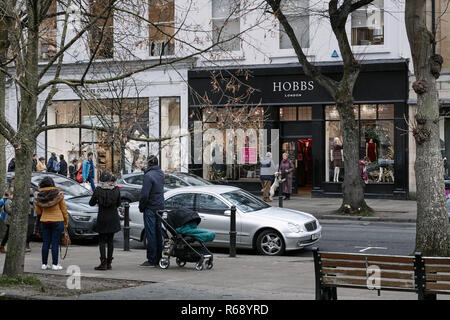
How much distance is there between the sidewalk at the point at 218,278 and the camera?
9766 millimetres

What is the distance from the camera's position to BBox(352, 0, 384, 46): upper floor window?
1078 inches

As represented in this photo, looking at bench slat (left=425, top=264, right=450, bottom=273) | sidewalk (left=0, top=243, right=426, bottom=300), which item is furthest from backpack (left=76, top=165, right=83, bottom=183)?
bench slat (left=425, top=264, right=450, bottom=273)

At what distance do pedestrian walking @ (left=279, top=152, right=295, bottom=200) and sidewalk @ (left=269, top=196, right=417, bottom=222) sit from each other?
422 mm

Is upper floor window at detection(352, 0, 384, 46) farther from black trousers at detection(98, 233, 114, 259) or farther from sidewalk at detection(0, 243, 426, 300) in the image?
black trousers at detection(98, 233, 114, 259)

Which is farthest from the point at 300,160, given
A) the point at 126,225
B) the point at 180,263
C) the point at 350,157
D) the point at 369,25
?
the point at 180,263

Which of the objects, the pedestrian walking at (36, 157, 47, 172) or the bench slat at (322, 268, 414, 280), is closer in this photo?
the bench slat at (322, 268, 414, 280)

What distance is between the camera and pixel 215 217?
1539 cm

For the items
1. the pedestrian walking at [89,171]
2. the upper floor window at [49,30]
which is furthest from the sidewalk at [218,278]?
the pedestrian walking at [89,171]

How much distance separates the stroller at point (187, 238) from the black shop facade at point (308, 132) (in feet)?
42.8

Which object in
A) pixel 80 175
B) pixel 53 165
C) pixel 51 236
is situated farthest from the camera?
pixel 53 165

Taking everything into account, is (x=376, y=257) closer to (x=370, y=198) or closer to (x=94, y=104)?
(x=94, y=104)

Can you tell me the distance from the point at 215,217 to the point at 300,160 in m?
14.8

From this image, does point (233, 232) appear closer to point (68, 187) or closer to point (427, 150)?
point (427, 150)

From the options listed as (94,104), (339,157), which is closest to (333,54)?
(339,157)
